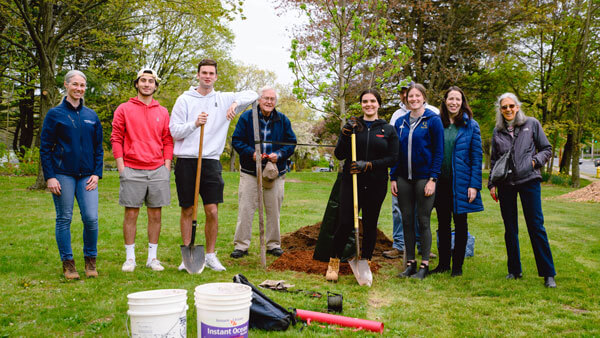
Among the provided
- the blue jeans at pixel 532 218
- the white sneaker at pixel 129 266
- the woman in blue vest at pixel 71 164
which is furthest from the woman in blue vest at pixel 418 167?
the woman in blue vest at pixel 71 164

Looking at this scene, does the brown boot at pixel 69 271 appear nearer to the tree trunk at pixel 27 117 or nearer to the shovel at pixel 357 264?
the shovel at pixel 357 264

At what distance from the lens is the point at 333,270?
5.21m

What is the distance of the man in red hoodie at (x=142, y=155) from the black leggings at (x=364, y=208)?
84.0 inches

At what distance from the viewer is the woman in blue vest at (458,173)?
17.5 ft

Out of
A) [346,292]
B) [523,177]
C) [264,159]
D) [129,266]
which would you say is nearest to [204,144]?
[264,159]

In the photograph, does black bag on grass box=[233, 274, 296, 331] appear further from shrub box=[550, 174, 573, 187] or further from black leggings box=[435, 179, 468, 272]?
shrub box=[550, 174, 573, 187]

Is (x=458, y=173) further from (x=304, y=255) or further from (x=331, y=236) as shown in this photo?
(x=304, y=255)

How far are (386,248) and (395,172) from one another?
1.95 meters

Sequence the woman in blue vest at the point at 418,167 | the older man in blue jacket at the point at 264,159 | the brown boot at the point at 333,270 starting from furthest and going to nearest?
the older man in blue jacket at the point at 264,159 → the woman in blue vest at the point at 418,167 → the brown boot at the point at 333,270

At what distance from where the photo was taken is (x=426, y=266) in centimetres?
541

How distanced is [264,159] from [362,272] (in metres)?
2.12

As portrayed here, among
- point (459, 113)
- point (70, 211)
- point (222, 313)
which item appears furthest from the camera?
point (459, 113)

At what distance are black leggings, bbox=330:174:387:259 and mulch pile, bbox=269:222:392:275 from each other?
0.51 meters

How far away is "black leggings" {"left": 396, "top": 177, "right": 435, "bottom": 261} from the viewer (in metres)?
5.36
